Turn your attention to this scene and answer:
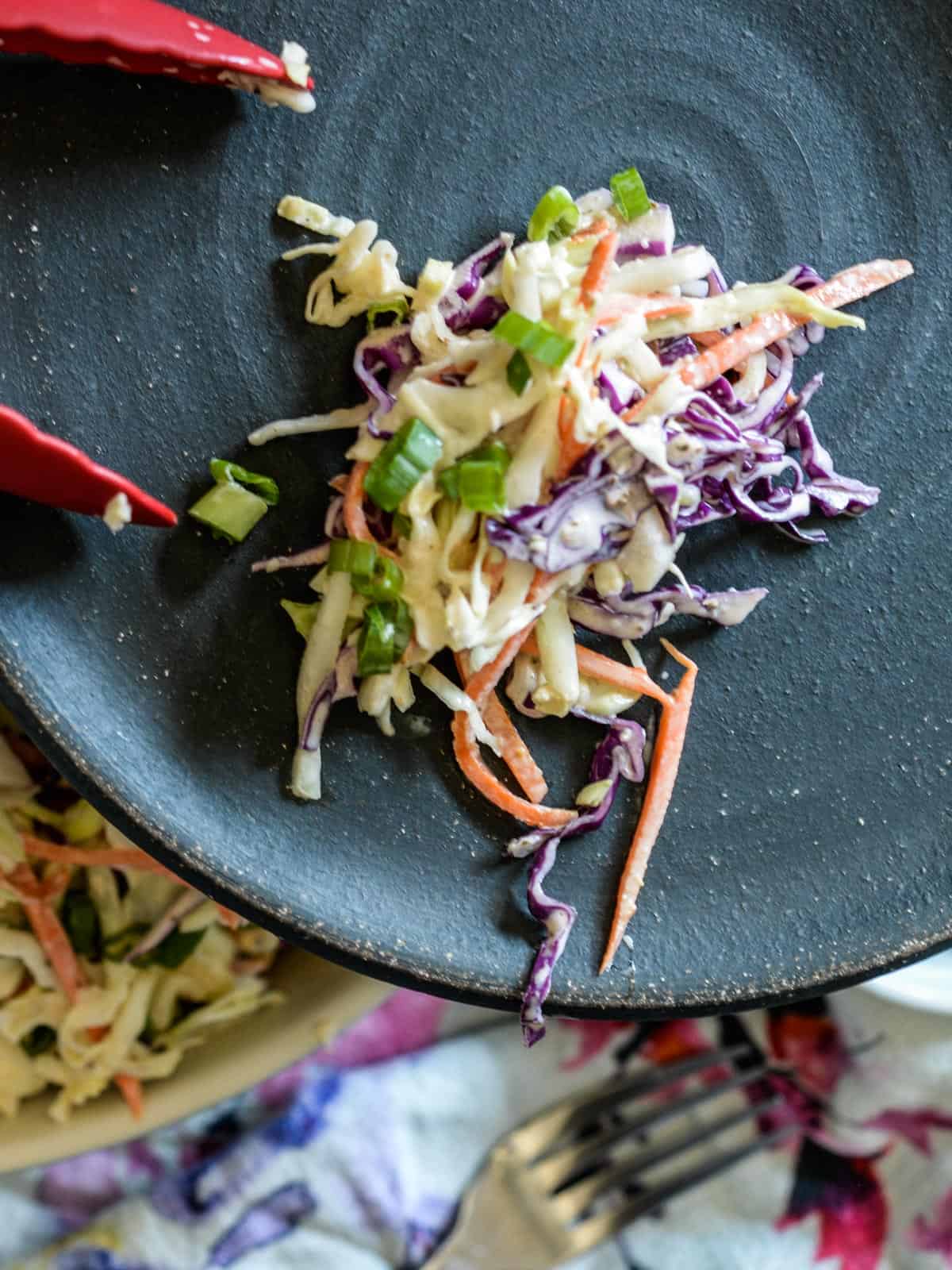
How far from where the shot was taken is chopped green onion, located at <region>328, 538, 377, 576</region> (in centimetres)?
103

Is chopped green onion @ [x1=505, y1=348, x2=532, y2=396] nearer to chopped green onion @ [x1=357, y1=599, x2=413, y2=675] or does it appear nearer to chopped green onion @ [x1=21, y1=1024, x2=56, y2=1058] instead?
chopped green onion @ [x1=357, y1=599, x2=413, y2=675]

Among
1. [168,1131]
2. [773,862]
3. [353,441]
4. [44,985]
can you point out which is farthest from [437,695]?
[168,1131]

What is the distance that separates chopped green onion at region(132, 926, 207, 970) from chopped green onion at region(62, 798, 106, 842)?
17 cm

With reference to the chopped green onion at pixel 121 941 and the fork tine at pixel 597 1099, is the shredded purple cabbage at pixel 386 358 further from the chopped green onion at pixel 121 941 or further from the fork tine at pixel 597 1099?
the fork tine at pixel 597 1099

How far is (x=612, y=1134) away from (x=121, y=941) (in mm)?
695

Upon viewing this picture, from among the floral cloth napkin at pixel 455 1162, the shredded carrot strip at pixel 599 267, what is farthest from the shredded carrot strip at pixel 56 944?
the shredded carrot strip at pixel 599 267

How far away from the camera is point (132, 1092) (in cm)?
145

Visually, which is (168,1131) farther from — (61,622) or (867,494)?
(867,494)

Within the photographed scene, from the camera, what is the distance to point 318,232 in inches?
42.4

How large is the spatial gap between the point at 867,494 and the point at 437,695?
44cm

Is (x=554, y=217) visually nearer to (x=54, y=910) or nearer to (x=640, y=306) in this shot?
(x=640, y=306)

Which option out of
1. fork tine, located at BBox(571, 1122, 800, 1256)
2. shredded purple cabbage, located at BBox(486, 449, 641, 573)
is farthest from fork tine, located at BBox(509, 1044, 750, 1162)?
shredded purple cabbage, located at BBox(486, 449, 641, 573)

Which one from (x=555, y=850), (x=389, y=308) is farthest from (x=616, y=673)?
(x=389, y=308)

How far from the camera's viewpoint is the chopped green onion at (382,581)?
3.38ft
